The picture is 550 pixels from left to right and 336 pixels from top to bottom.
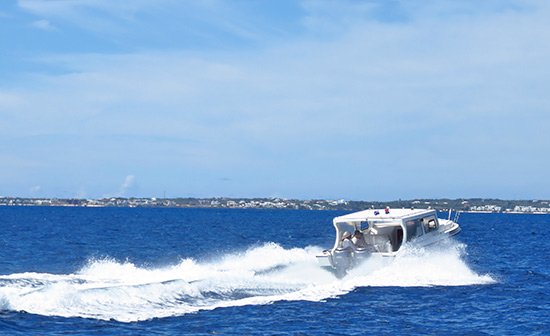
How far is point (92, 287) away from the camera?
2384cm

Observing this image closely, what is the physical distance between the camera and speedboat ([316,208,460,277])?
31.1 m

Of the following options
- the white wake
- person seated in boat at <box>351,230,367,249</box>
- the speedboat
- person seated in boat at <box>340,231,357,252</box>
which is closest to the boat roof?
the speedboat

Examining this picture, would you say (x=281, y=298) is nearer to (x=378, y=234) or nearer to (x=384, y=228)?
(x=378, y=234)

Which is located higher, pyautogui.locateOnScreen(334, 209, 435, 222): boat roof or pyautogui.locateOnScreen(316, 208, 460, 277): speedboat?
pyautogui.locateOnScreen(334, 209, 435, 222): boat roof

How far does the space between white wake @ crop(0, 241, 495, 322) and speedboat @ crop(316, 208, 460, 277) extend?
50 centimetres

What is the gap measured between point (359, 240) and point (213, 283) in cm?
840

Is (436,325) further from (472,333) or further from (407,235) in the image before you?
(407,235)

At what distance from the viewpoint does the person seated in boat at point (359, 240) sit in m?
32.8

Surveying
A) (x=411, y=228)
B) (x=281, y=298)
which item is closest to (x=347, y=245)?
(x=411, y=228)

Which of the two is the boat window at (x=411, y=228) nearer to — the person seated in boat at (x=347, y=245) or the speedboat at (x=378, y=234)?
the speedboat at (x=378, y=234)

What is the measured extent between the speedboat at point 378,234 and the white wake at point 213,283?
0.50 meters

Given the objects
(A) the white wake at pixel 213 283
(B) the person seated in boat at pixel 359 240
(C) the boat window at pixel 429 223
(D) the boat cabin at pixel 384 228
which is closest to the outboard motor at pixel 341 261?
(A) the white wake at pixel 213 283

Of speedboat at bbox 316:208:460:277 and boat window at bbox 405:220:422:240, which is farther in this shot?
boat window at bbox 405:220:422:240

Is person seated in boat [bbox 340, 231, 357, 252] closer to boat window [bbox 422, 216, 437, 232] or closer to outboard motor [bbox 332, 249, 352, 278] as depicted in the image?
outboard motor [bbox 332, 249, 352, 278]
